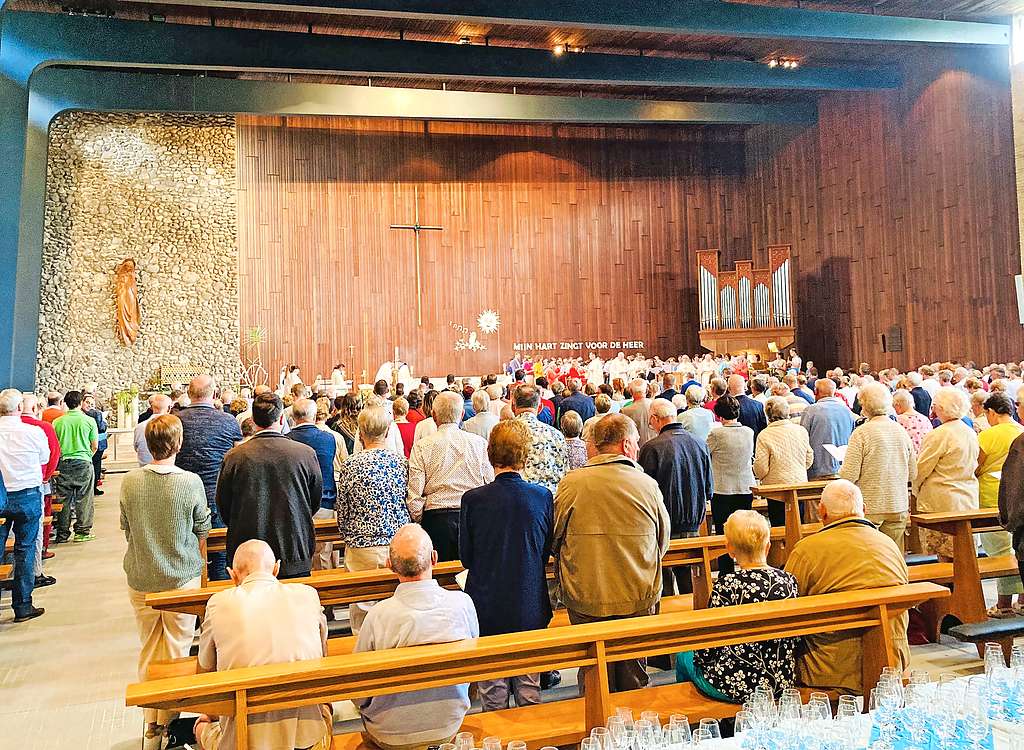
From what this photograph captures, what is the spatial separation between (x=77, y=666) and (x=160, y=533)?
149 cm

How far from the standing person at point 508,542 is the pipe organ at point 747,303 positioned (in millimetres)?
14392

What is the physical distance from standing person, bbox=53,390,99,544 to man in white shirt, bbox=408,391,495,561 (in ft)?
15.8

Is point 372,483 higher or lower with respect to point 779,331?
lower

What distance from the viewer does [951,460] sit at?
5137 millimetres

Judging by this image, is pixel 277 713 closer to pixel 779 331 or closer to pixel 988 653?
pixel 988 653

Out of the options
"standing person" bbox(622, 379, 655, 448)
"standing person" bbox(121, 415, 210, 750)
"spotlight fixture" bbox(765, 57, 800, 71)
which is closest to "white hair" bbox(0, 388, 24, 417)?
"standing person" bbox(121, 415, 210, 750)

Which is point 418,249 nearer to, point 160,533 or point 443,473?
point 443,473

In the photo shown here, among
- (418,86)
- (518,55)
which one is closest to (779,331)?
(518,55)

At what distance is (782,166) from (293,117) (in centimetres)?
1031

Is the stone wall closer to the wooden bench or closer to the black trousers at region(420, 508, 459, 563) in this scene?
the black trousers at region(420, 508, 459, 563)

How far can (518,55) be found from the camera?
48.5ft

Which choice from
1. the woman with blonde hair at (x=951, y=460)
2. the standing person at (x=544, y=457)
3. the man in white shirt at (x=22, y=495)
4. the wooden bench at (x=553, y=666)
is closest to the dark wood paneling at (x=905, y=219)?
the woman with blonde hair at (x=951, y=460)

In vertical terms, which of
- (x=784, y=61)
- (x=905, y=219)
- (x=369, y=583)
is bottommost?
(x=369, y=583)

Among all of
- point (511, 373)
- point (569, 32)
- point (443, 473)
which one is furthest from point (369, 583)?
point (511, 373)
